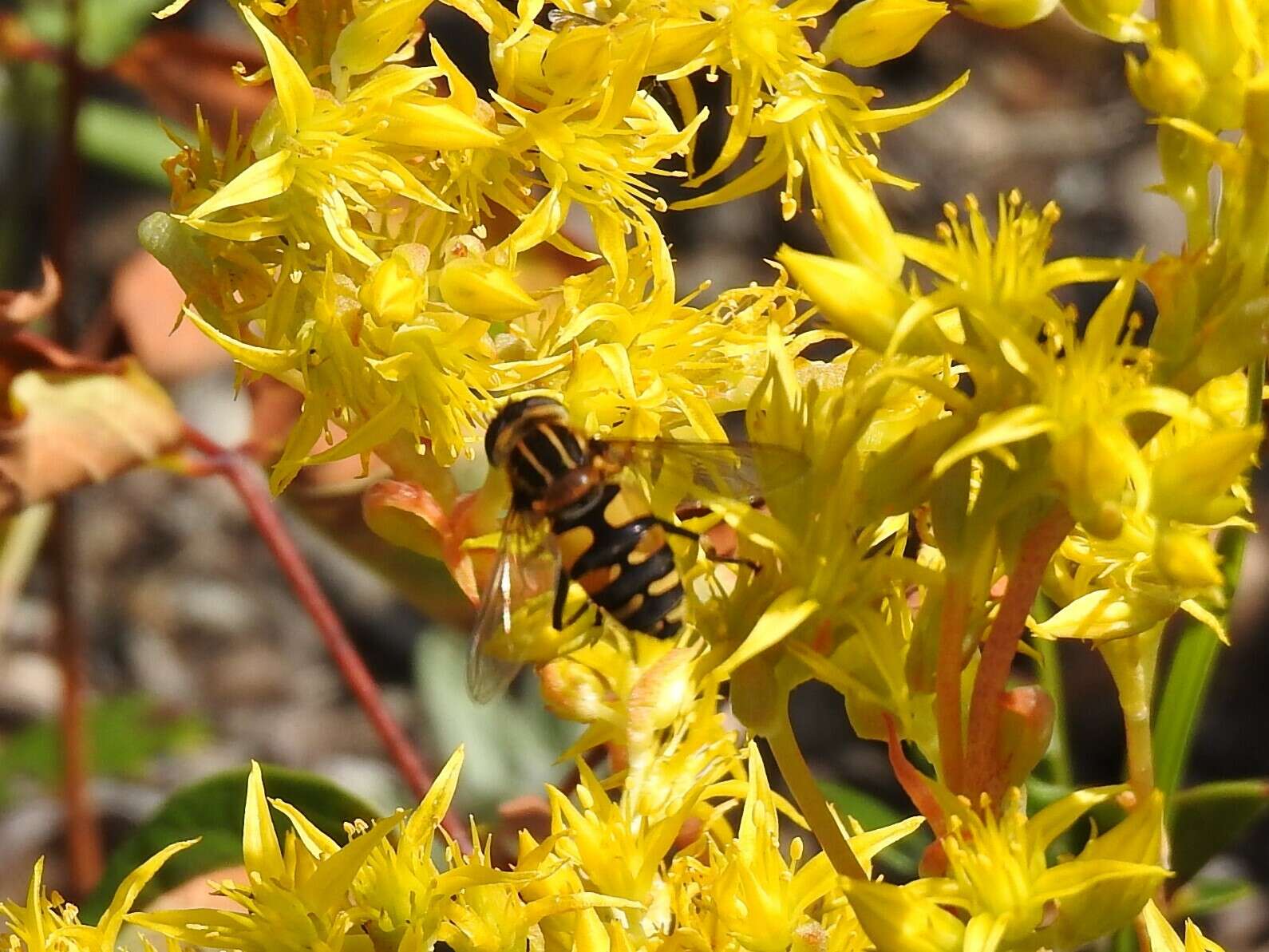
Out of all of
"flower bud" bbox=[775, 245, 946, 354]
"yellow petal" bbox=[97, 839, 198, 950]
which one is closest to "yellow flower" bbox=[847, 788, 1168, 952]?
"flower bud" bbox=[775, 245, 946, 354]

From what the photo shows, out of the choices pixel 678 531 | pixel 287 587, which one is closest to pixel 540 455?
pixel 678 531

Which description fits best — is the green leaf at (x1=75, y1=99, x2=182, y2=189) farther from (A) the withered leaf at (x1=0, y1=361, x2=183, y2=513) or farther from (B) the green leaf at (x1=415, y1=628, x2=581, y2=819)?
(A) the withered leaf at (x1=0, y1=361, x2=183, y2=513)

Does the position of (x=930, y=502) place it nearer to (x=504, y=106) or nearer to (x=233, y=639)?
(x=504, y=106)

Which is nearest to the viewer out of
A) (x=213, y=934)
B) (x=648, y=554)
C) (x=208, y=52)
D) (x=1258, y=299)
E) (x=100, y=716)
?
(x=1258, y=299)

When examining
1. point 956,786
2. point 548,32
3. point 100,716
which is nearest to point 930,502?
point 956,786

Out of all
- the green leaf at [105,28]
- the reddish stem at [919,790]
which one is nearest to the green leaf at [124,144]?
the green leaf at [105,28]

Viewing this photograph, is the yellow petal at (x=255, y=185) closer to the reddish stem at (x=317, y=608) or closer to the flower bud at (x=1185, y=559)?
the flower bud at (x=1185, y=559)
